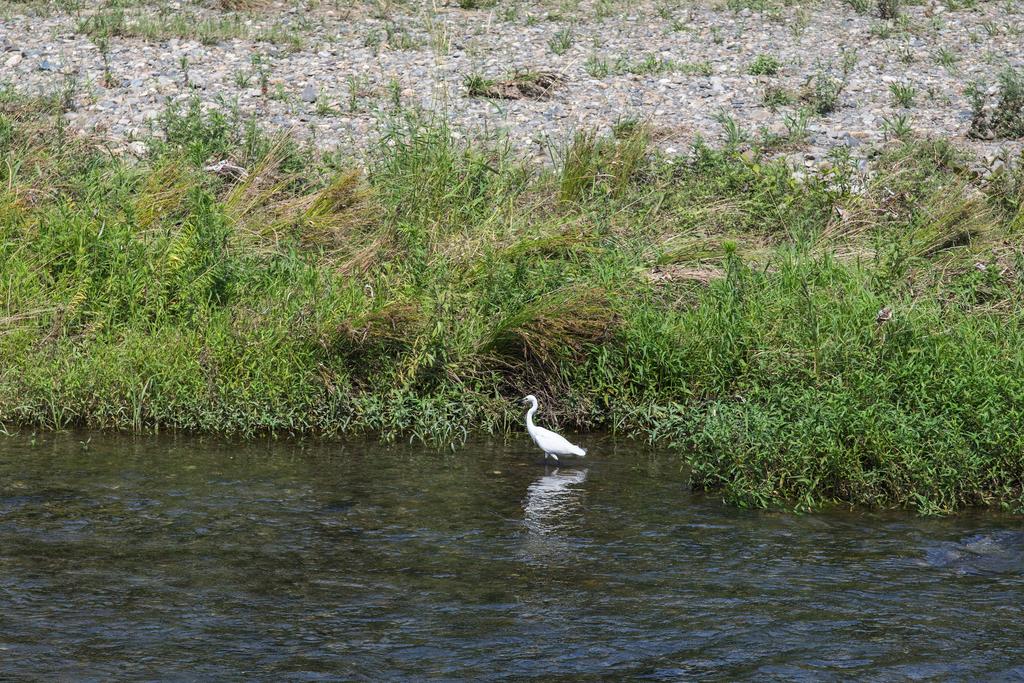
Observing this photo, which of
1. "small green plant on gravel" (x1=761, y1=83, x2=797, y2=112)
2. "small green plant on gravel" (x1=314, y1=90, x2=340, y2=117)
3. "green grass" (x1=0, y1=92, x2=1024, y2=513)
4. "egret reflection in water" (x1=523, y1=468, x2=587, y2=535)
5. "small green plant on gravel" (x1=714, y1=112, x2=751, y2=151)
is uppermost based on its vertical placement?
"small green plant on gravel" (x1=761, y1=83, x2=797, y2=112)

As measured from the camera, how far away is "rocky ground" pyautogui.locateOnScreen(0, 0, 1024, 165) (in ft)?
41.2

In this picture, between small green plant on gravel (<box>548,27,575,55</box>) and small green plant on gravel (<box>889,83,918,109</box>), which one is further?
small green plant on gravel (<box>548,27,575,55</box>)

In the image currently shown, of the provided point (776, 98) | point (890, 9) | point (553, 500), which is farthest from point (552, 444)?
point (890, 9)

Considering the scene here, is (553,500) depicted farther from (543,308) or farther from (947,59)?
(947,59)

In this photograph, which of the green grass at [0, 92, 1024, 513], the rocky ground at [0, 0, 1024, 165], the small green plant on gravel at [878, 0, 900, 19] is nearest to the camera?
the green grass at [0, 92, 1024, 513]

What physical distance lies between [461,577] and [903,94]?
946 centimetres

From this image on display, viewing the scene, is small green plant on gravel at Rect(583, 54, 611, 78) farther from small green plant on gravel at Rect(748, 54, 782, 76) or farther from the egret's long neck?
the egret's long neck

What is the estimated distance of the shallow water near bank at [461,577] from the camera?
478 cm

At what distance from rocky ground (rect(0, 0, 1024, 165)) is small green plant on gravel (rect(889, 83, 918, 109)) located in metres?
0.05

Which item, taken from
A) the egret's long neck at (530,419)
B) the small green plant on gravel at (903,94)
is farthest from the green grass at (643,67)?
the egret's long neck at (530,419)

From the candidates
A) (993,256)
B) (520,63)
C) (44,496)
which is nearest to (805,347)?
(993,256)

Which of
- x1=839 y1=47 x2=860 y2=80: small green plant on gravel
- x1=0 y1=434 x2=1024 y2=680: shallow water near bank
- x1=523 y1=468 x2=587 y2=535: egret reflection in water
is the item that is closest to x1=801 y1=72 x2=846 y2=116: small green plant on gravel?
x1=839 y1=47 x2=860 y2=80: small green plant on gravel

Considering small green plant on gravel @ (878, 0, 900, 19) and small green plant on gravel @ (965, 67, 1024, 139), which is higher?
small green plant on gravel @ (878, 0, 900, 19)

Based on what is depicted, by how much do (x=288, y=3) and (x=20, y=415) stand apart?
984 cm
